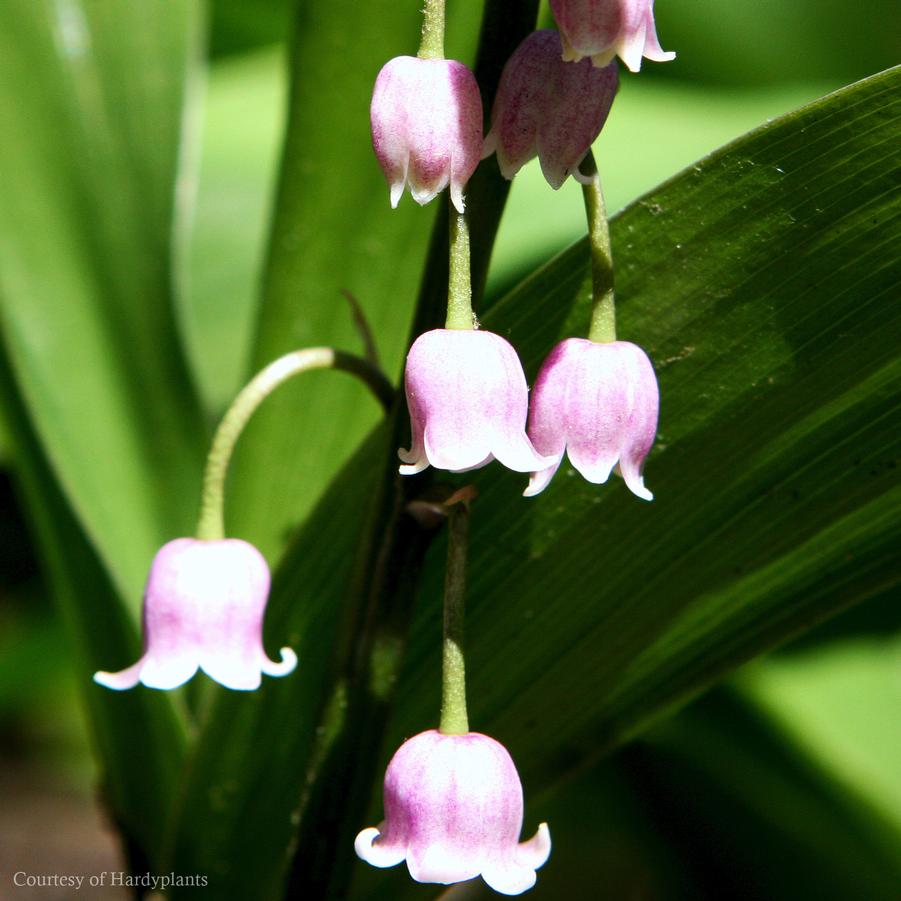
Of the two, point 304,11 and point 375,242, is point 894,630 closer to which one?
point 375,242

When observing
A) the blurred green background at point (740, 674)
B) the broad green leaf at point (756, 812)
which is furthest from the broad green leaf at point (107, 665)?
the broad green leaf at point (756, 812)

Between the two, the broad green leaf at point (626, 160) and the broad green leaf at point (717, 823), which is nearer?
the broad green leaf at point (626, 160)

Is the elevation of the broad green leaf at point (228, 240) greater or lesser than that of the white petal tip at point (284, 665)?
greater

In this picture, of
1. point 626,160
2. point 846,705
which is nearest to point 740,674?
point 846,705

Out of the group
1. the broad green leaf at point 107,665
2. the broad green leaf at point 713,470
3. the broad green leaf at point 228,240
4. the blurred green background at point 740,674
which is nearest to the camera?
the broad green leaf at point 713,470

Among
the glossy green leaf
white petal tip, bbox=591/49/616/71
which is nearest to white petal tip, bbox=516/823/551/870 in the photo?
the glossy green leaf

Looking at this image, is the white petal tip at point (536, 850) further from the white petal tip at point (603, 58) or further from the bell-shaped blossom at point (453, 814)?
the white petal tip at point (603, 58)

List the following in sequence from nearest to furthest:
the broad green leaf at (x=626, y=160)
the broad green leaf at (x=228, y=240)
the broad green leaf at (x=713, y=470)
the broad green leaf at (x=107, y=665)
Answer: the broad green leaf at (x=713, y=470) → the broad green leaf at (x=107, y=665) → the broad green leaf at (x=626, y=160) → the broad green leaf at (x=228, y=240)
